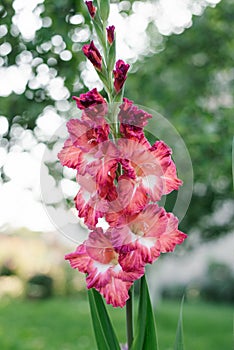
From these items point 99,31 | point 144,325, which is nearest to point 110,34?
point 99,31

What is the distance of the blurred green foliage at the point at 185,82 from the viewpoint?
6.04 ft

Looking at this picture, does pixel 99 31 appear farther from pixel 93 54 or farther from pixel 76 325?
pixel 76 325

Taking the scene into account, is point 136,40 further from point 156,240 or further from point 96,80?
point 156,240

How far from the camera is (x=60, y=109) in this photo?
1.96m

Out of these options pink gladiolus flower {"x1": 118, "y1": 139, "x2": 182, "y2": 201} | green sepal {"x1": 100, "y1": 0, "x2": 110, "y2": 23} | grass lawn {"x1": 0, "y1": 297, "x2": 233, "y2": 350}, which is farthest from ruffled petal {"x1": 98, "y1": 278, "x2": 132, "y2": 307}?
grass lawn {"x1": 0, "y1": 297, "x2": 233, "y2": 350}

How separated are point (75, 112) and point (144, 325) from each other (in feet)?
1.03

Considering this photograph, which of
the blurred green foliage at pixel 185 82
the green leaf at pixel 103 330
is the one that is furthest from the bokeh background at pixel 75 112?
the green leaf at pixel 103 330

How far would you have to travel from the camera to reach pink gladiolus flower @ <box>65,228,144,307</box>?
802 millimetres

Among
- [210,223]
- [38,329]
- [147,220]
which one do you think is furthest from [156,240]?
[38,329]

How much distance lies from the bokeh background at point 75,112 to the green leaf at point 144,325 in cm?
12

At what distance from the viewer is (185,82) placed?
12.7 ft

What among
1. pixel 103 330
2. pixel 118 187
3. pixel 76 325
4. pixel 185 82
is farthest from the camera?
pixel 76 325

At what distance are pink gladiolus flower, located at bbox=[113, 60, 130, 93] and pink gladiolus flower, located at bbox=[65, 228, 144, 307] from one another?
189mm

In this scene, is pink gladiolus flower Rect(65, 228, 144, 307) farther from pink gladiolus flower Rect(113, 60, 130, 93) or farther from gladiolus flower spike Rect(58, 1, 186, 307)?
pink gladiolus flower Rect(113, 60, 130, 93)
